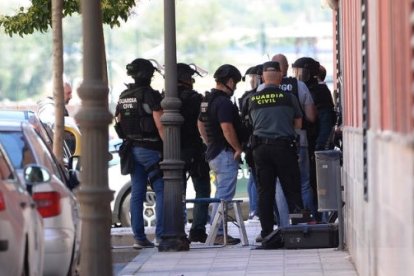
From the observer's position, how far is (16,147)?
1331 centimetres

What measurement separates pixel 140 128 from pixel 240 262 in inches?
89.7

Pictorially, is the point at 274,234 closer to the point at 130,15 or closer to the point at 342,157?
the point at 342,157

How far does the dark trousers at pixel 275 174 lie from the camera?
1691 cm

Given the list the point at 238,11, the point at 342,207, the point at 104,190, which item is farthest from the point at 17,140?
the point at 238,11

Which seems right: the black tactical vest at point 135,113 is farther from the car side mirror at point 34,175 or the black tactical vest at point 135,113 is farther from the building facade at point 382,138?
the car side mirror at point 34,175

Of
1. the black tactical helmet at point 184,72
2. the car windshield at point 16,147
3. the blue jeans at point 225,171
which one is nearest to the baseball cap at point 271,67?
the blue jeans at point 225,171

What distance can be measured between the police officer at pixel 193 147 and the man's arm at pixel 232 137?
715mm

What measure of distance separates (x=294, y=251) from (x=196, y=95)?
2.50 m

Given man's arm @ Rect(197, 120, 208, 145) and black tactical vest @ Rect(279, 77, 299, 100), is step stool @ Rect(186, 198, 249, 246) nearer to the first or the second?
man's arm @ Rect(197, 120, 208, 145)

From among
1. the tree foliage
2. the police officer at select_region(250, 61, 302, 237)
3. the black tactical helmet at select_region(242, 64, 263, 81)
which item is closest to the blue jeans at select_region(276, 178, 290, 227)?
the police officer at select_region(250, 61, 302, 237)

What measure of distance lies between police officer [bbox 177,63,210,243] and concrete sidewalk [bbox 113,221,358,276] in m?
0.44

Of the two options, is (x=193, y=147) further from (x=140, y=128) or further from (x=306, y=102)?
(x=306, y=102)

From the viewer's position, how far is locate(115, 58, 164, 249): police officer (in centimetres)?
1723

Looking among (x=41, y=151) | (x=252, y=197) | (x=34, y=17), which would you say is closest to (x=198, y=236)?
(x=252, y=197)
